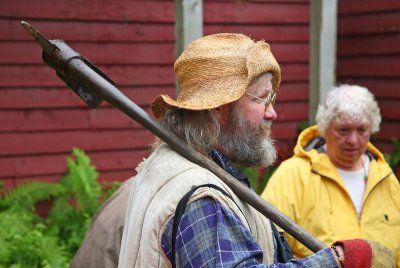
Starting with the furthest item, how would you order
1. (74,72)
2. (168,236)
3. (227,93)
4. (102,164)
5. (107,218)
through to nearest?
(102,164) < (107,218) < (74,72) < (227,93) < (168,236)

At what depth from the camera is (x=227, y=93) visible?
7.38 feet

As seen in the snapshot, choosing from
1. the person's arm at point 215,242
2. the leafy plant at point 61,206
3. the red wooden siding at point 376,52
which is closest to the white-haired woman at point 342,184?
the person's arm at point 215,242

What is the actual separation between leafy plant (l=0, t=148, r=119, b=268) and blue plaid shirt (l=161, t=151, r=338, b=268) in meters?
3.36

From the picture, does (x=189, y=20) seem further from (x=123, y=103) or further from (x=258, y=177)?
(x=123, y=103)

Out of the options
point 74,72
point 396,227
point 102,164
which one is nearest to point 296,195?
point 396,227

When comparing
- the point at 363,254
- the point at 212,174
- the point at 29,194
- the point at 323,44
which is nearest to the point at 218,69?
the point at 212,174

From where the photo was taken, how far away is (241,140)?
236 centimetres

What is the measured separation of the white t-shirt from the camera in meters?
3.76

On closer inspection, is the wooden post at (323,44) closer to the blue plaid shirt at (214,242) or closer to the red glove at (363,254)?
the red glove at (363,254)

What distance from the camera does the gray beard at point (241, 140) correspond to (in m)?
2.35

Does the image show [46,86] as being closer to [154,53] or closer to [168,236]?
[154,53]

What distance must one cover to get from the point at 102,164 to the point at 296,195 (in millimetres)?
3041

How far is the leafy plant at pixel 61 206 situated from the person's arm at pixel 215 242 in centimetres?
337

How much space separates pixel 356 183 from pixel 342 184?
5.4 inches
